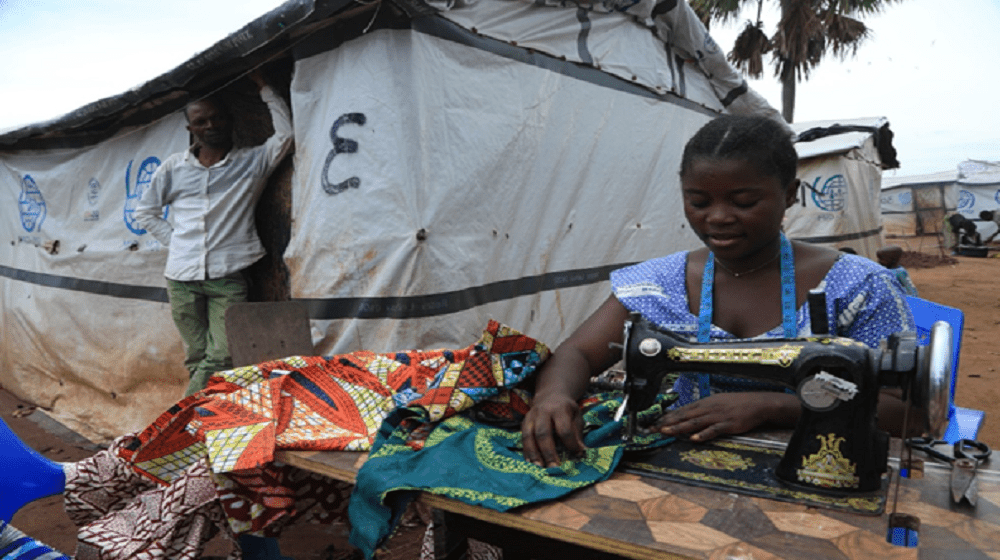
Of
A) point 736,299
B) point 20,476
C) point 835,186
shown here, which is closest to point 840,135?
point 835,186

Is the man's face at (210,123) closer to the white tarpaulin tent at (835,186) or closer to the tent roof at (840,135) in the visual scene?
the tent roof at (840,135)

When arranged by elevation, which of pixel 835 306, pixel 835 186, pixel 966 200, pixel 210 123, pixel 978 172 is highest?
pixel 210 123

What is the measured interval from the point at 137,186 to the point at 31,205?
2.01 meters

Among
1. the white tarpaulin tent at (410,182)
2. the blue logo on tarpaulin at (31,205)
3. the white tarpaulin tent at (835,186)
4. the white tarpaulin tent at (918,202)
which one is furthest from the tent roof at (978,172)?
the blue logo on tarpaulin at (31,205)

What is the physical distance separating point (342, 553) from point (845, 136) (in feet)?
30.5

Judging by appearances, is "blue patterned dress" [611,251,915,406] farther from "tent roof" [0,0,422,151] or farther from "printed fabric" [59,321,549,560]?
"tent roof" [0,0,422,151]

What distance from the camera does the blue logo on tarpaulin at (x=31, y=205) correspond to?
18.2 ft

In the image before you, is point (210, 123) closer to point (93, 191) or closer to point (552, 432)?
point (93, 191)

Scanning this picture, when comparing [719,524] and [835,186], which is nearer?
[719,524]

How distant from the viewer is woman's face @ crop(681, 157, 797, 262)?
149cm

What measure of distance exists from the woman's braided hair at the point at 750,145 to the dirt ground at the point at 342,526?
56.7 inches

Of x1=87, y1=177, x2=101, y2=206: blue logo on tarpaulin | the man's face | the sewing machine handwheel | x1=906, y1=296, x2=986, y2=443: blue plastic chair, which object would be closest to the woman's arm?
the sewing machine handwheel

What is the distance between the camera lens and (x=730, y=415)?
1.41 m

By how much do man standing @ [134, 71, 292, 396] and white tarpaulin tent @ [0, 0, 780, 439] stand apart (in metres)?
0.28
